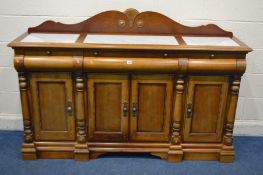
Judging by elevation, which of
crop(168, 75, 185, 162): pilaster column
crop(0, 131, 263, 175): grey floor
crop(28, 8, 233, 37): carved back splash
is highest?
crop(28, 8, 233, 37): carved back splash

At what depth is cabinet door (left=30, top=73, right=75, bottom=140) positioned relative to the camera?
8.25 feet

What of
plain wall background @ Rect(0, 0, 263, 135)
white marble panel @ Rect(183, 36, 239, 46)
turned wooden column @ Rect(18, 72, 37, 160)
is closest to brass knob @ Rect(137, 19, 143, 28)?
plain wall background @ Rect(0, 0, 263, 135)

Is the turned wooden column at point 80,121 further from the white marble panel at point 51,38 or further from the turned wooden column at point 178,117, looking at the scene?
the turned wooden column at point 178,117

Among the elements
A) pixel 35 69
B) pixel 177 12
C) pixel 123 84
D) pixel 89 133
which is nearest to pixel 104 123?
pixel 89 133

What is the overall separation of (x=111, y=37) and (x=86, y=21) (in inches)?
9.4

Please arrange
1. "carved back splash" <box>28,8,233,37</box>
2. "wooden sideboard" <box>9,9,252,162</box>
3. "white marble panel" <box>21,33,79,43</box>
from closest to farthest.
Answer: "wooden sideboard" <box>9,9,252,162</box>, "white marble panel" <box>21,33,79,43</box>, "carved back splash" <box>28,8,233,37</box>

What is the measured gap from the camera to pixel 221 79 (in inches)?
99.4

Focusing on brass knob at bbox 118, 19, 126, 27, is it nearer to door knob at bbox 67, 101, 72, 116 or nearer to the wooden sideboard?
the wooden sideboard

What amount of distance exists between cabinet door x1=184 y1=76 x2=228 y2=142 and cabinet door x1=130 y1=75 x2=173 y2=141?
15 cm

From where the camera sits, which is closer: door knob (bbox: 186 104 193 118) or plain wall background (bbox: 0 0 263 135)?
door knob (bbox: 186 104 193 118)

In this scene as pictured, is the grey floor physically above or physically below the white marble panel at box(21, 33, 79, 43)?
below

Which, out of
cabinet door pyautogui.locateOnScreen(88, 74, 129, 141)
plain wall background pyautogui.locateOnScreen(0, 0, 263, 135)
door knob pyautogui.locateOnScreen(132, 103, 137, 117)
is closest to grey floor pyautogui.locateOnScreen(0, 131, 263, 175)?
cabinet door pyautogui.locateOnScreen(88, 74, 129, 141)

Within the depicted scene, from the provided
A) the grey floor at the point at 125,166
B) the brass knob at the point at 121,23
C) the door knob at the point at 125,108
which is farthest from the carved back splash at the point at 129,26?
the grey floor at the point at 125,166

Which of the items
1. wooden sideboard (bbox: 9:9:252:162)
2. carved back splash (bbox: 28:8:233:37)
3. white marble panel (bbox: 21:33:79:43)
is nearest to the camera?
wooden sideboard (bbox: 9:9:252:162)
